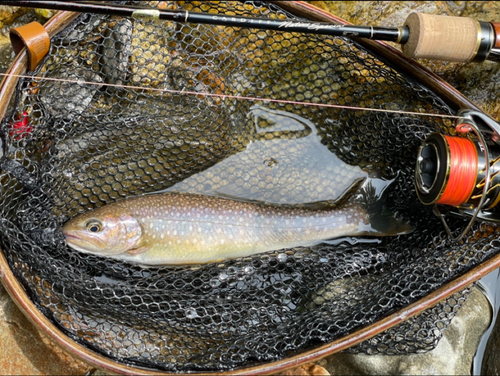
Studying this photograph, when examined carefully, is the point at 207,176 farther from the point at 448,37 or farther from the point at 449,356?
the point at 449,356

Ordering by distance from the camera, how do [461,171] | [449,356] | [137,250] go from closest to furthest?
[461,171] < [137,250] < [449,356]

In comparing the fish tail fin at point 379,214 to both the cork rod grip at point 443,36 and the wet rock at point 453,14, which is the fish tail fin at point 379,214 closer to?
the wet rock at point 453,14

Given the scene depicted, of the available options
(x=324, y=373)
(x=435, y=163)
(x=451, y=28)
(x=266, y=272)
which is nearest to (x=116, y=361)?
(x=266, y=272)

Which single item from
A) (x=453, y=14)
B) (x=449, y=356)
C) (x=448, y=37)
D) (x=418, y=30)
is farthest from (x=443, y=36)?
(x=449, y=356)

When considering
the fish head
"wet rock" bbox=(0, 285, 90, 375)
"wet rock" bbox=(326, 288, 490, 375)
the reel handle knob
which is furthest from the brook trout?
the reel handle knob

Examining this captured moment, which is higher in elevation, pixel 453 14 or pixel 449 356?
pixel 453 14

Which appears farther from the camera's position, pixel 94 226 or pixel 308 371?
pixel 308 371

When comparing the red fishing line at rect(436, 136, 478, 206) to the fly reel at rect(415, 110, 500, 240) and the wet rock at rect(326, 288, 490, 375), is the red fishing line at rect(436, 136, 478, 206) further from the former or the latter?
the wet rock at rect(326, 288, 490, 375)
